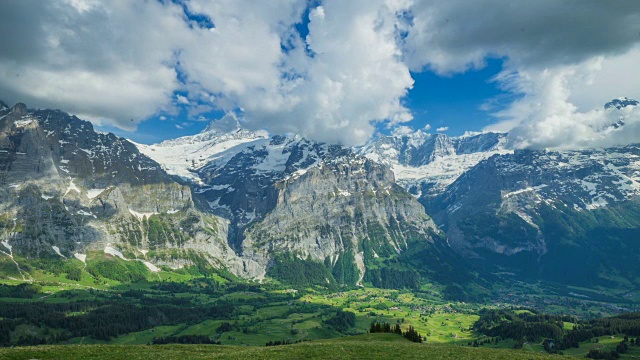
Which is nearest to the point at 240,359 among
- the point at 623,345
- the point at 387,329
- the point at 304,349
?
the point at 304,349

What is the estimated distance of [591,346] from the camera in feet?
651

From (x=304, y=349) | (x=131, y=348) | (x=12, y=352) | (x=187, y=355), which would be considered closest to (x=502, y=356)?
(x=304, y=349)

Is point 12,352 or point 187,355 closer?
point 12,352

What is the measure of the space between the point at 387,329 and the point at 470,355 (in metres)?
46.7

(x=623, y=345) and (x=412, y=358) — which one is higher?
(x=412, y=358)

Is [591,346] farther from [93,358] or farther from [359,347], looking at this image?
[93,358]

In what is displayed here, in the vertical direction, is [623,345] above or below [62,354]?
below

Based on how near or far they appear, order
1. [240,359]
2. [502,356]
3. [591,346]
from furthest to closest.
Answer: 1. [591,346]
2. [502,356]
3. [240,359]

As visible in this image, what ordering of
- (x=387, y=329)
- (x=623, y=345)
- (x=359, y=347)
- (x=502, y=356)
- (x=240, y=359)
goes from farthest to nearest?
(x=623, y=345)
(x=387, y=329)
(x=359, y=347)
(x=502, y=356)
(x=240, y=359)

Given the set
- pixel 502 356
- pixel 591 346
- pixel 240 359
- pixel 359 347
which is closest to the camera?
pixel 240 359

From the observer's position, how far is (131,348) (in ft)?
196

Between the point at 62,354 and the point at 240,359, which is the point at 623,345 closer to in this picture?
the point at 240,359

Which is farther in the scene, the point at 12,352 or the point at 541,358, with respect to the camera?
the point at 541,358

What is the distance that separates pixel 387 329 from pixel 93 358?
6794 cm
